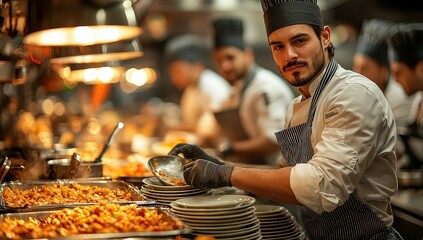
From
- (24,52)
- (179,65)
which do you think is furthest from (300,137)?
(179,65)

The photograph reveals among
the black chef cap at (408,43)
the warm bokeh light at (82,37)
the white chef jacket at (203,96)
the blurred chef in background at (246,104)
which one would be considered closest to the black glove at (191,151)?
the warm bokeh light at (82,37)

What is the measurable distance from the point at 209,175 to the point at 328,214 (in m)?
0.60

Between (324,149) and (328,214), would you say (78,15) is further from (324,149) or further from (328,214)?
(328,214)

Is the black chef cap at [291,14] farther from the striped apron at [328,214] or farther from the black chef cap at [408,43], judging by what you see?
the black chef cap at [408,43]

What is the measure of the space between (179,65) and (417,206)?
467cm

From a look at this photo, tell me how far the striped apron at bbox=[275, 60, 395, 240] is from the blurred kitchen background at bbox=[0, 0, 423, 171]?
104 centimetres

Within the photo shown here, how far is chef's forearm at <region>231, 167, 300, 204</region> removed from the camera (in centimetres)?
250

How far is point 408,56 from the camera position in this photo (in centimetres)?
529

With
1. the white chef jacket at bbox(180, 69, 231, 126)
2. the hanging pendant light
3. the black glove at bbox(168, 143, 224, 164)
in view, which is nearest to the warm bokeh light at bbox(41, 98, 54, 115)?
the white chef jacket at bbox(180, 69, 231, 126)

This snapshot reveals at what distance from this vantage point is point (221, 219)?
7.54 feet

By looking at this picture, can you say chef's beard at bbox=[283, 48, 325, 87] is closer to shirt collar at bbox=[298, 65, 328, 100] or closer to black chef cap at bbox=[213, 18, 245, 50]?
shirt collar at bbox=[298, 65, 328, 100]

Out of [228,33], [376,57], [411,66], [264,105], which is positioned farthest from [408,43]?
[228,33]

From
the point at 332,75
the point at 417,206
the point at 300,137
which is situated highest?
the point at 332,75

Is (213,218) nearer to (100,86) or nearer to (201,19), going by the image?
(201,19)
